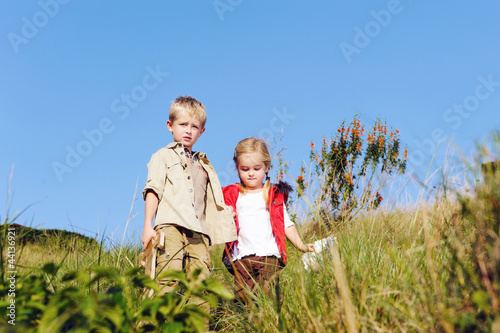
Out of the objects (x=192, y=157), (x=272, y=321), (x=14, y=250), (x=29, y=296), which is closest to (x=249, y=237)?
(x=192, y=157)

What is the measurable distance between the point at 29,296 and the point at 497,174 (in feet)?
7.09

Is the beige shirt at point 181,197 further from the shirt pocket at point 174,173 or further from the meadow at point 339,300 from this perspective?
the meadow at point 339,300

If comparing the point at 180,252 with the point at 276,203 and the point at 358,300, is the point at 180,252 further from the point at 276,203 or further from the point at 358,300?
the point at 358,300

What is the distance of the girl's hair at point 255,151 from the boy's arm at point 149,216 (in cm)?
94

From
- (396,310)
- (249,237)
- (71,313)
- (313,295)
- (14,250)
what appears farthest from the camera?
(249,237)

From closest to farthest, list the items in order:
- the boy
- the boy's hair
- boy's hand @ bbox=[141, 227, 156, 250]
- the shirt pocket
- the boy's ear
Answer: boy's hand @ bbox=[141, 227, 156, 250] → the boy → the shirt pocket → the boy's hair → the boy's ear

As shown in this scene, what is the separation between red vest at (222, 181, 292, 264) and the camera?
4118 millimetres

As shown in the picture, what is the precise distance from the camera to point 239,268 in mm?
4090

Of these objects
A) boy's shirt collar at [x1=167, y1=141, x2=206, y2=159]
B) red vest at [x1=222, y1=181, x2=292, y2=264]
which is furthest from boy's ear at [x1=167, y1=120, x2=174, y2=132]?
red vest at [x1=222, y1=181, x2=292, y2=264]

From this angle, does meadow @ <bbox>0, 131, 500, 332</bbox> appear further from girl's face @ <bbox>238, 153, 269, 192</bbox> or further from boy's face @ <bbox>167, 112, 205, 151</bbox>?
boy's face @ <bbox>167, 112, 205, 151</bbox>

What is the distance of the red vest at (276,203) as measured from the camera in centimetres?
412

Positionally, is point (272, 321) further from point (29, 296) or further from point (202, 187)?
point (202, 187)

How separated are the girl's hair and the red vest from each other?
7 centimetres

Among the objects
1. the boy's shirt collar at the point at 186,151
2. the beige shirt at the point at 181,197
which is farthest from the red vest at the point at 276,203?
the boy's shirt collar at the point at 186,151
